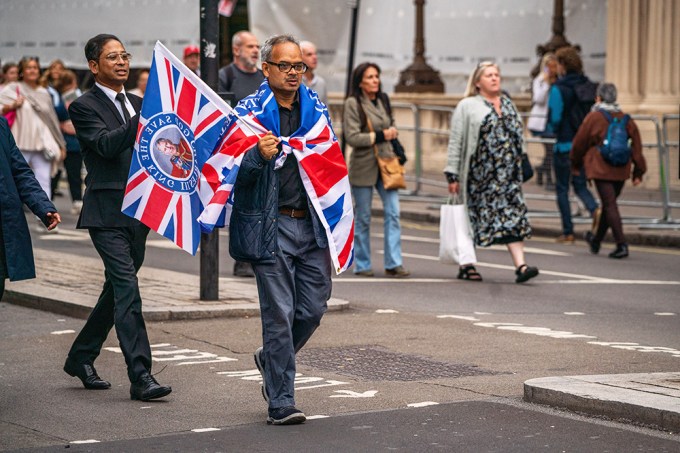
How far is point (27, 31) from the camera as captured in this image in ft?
94.7

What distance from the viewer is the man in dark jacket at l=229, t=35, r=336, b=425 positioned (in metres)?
7.09

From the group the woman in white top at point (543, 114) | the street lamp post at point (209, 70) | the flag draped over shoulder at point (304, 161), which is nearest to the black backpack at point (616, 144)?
the woman in white top at point (543, 114)

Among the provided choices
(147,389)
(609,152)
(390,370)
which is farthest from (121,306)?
(609,152)

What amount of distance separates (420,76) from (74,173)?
9.68m

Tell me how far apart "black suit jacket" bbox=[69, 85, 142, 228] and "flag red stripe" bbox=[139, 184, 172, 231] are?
235 millimetres

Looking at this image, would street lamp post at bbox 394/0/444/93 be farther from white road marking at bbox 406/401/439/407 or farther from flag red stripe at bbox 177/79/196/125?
white road marking at bbox 406/401/439/407

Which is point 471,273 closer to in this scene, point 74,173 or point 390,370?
point 390,370

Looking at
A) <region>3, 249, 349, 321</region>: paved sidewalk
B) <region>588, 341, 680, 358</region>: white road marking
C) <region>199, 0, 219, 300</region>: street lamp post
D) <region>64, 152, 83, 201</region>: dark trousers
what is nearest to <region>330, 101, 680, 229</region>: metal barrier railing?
<region>64, 152, 83, 201</region>: dark trousers

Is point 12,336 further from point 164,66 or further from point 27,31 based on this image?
point 27,31

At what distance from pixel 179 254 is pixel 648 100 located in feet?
32.8

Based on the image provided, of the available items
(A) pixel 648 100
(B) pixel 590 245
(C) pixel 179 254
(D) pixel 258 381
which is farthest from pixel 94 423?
(A) pixel 648 100

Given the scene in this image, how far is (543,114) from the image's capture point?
21.5 m

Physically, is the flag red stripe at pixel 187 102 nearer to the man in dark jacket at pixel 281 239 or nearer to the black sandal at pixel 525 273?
the man in dark jacket at pixel 281 239

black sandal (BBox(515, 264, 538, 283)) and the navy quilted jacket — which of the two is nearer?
the navy quilted jacket
